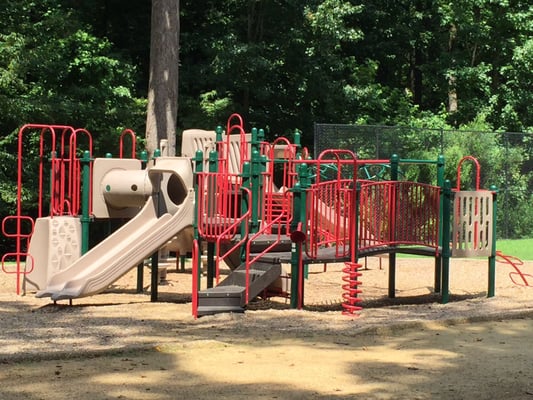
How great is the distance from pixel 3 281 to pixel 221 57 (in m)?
11.4

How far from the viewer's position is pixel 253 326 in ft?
34.3

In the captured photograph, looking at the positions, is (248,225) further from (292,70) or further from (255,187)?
(292,70)

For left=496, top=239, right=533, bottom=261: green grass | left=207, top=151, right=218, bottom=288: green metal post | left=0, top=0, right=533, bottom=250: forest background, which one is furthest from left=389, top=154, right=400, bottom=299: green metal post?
left=0, top=0, right=533, bottom=250: forest background

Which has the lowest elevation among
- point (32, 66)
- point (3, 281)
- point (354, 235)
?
point (3, 281)

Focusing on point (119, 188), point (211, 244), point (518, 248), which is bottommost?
point (518, 248)

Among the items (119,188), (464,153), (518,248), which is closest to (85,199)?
(119,188)

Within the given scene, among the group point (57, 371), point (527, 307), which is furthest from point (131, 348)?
point (527, 307)

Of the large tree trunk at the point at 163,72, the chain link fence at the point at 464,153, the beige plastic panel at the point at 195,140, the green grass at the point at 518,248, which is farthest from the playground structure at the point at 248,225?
the chain link fence at the point at 464,153

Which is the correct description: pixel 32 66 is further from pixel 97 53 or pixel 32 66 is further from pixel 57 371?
pixel 57 371

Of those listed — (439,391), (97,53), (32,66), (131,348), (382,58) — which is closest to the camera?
(439,391)

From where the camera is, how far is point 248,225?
12391 mm

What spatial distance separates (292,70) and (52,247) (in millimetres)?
14758

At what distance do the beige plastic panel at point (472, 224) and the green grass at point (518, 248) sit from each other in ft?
23.2

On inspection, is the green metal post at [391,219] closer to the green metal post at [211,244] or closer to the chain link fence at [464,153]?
the green metal post at [211,244]
